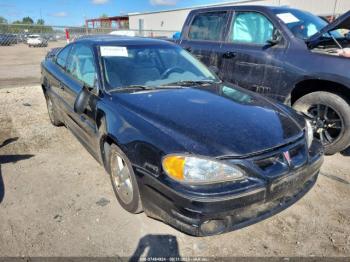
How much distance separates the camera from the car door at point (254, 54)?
13.6 feet

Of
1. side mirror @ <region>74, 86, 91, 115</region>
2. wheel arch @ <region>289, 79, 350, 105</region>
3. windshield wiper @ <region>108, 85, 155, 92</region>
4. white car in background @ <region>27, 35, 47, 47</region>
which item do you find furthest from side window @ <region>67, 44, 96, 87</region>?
white car in background @ <region>27, 35, 47, 47</region>

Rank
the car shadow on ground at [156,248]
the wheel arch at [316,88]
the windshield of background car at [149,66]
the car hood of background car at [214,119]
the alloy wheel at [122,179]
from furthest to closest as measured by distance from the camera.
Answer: the wheel arch at [316,88] → the windshield of background car at [149,66] → the alloy wheel at [122,179] → the car shadow on ground at [156,248] → the car hood of background car at [214,119]

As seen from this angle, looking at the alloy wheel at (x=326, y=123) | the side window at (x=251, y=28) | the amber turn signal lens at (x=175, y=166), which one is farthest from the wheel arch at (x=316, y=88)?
the amber turn signal lens at (x=175, y=166)

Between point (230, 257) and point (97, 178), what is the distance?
5.81 feet

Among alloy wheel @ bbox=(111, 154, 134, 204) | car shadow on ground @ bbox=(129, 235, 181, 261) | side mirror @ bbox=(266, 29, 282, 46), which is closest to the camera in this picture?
car shadow on ground @ bbox=(129, 235, 181, 261)

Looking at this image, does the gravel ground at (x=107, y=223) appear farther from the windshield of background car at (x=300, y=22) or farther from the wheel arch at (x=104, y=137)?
the windshield of background car at (x=300, y=22)

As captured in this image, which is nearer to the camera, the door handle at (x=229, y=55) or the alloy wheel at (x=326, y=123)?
the alloy wheel at (x=326, y=123)

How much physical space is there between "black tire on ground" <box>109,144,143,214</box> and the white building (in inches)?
580

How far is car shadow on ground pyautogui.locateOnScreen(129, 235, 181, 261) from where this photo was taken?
2.29 metres

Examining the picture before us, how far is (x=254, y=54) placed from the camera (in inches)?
172

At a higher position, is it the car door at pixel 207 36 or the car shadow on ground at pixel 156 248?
the car door at pixel 207 36

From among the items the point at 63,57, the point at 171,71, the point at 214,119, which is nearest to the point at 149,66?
the point at 171,71

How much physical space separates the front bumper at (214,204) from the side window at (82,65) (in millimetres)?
1448

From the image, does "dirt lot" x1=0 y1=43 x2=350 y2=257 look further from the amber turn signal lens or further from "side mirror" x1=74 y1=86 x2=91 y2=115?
"side mirror" x1=74 y1=86 x2=91 y2=115
